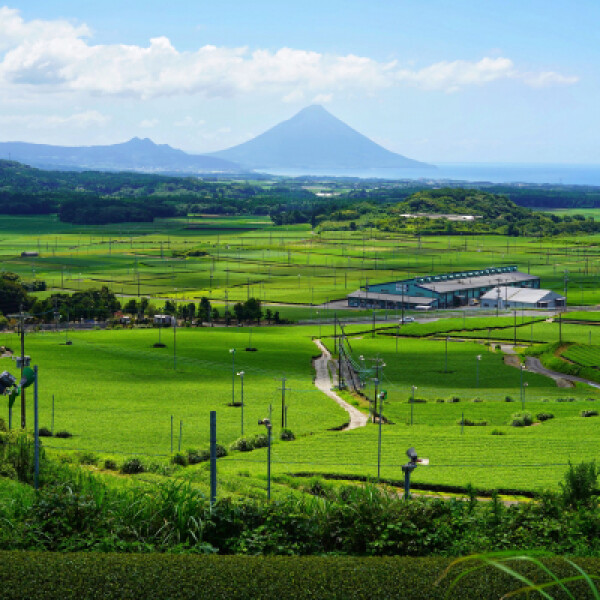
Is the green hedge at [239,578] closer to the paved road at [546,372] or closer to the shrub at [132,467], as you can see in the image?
the shrub at [132,467]

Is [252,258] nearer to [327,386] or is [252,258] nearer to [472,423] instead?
[327,386]

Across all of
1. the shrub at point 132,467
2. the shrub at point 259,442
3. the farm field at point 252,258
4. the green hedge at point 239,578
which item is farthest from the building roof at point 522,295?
the green hedge at point 239,578

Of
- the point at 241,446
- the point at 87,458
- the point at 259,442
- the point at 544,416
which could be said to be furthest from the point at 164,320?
the point at 87,458

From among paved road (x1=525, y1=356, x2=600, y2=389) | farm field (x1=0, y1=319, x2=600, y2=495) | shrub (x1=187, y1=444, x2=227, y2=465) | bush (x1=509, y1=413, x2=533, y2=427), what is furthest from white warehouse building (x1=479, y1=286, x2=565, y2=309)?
shrub (x1=187, y1=444, x2=227, y2=465)

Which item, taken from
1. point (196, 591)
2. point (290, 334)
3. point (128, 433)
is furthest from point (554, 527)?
point (290, 334)

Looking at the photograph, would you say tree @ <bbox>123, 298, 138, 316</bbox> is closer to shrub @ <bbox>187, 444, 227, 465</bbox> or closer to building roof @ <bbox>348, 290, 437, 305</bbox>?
building roof @ <bbox>348, 290, 437, 305</bbox>
